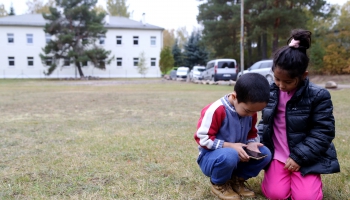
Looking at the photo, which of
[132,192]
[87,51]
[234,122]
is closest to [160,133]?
[132,192]

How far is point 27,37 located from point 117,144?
36032mm

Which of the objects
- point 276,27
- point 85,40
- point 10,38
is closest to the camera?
point 276,27

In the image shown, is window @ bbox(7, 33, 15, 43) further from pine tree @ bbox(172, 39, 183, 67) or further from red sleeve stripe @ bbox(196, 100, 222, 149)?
red sleeve stripe @ bbox(196, 100, 222, 149)

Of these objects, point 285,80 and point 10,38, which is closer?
point 285,80

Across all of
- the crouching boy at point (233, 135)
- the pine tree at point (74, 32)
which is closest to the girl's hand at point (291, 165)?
the crouching boy at point (233, 135)

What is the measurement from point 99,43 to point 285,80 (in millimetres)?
36721

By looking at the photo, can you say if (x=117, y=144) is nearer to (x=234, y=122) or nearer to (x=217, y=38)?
(x=234, y=122)

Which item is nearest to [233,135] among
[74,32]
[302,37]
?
[302,37]

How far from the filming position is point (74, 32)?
95.5 ft

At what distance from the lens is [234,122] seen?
6.84 feet

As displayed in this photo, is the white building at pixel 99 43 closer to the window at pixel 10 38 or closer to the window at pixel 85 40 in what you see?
the window at pixel 10 38

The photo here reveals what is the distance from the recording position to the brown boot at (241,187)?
7.31 feet

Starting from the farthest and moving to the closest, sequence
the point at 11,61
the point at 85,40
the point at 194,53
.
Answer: the point at 194,53 < the point at 11,61 < the point at 85,40

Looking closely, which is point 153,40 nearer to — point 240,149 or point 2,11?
point 2,11
